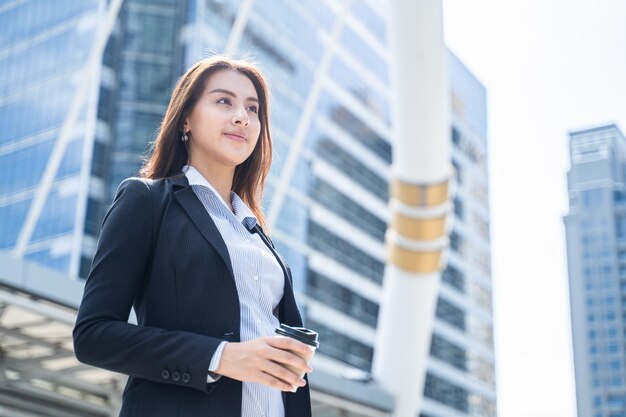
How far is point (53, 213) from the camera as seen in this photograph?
46.2 metres

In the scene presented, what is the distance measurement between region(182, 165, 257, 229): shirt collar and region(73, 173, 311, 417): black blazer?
95 millimetres

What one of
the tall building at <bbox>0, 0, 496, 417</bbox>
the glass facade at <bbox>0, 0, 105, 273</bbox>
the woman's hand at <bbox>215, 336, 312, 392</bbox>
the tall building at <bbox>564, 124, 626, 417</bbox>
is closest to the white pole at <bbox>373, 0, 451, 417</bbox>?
the woman's hand at <bbox>215, 336, 312, 392</bbox>

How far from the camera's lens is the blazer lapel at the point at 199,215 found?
7.40 feet

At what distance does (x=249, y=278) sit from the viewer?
2.32 m

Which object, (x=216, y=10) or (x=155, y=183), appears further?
(x=216, y=10)

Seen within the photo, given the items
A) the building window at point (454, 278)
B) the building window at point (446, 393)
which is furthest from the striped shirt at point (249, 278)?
the building window at point (454, 278)

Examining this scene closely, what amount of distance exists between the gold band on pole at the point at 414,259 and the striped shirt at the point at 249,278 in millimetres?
9966

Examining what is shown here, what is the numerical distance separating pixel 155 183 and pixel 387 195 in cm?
6743

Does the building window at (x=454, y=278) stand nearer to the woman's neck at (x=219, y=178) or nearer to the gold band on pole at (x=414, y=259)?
the gold band on pole at (x=414, y=259)

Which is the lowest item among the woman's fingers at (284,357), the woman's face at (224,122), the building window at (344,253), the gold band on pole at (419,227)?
the woman's fingers at (284,357)

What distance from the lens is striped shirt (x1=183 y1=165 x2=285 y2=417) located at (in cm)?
221

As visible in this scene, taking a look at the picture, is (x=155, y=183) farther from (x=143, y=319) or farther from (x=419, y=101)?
(x=419, y=101)

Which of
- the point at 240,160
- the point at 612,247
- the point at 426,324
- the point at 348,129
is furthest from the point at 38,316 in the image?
the point at 612,247

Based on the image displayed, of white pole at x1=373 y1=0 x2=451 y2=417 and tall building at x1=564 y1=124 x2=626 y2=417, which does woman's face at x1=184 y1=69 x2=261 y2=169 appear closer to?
white pole at x1=373 y1=0 x2=451 y2=417
